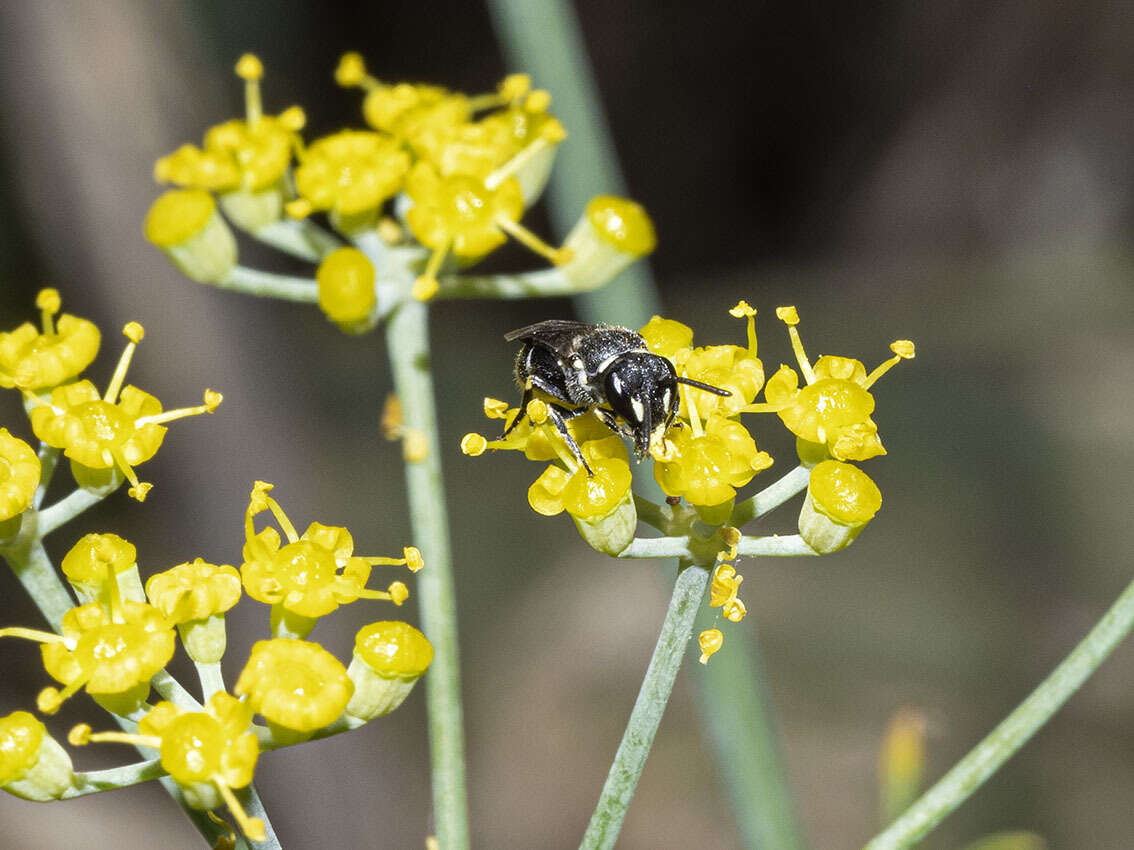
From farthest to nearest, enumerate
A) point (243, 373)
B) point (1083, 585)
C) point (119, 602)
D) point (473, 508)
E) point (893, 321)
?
1. point (893, 321)
2. point (473, 508)
3. point (1083, 585)
4. point (243, 373)
5. point (119, 602)

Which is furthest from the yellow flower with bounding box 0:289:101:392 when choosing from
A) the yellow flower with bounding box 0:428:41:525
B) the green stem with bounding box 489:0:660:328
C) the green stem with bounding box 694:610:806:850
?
the green stem with bounding box 694:610:806:850

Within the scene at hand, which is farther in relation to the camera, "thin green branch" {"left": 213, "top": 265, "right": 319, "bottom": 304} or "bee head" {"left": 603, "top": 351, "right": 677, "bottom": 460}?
"thin green branch" {"left": 213, "top": 265, "right": 319, "bottom": 304}

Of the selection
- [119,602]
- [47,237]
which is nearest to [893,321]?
[47,237]

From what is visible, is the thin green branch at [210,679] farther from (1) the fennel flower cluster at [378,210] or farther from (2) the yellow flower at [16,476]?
(1) the fennel flower cluster at [378,210]

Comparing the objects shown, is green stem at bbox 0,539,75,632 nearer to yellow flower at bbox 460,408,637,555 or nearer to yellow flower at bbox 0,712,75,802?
yellow flower at bbox 0,712,75,802

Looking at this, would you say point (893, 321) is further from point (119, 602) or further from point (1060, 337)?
point (119, 602)

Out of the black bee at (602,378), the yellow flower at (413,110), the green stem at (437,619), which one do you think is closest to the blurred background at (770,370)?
the yellow flower at (413,110)
